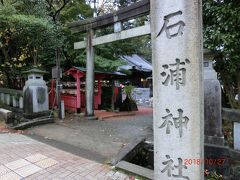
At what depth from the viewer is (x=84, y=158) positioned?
5.91 meters

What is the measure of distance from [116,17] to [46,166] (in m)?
7.04

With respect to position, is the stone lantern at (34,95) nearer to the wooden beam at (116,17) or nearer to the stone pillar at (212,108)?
the wooden beam at (116,17)

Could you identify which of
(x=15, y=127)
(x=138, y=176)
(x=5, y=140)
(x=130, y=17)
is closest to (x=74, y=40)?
(x=130, y=17)

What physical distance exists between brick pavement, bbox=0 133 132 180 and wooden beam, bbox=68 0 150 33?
585 cm

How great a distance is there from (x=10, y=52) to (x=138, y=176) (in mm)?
10110

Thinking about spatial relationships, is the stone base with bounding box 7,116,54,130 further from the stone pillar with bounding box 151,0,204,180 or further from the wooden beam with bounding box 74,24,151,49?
the stone pillar with bounding box 151,0,204,180

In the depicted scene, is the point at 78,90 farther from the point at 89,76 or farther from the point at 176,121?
the point at 176,121

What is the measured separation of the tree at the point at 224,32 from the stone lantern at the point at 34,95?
6433 millimetres

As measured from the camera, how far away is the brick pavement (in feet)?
15.9

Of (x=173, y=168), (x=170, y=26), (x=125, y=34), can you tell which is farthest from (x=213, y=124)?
(x=125, y=34)

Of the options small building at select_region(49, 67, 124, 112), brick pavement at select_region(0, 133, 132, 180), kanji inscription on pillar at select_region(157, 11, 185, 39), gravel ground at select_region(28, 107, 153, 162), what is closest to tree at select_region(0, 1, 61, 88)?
small building at select_region(49, 67, 124, 112)

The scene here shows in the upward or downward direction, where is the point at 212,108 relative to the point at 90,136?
upward

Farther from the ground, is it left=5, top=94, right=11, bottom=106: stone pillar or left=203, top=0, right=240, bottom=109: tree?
left=203, top=0, right=240, bottom=109: tree

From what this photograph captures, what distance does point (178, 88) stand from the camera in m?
3.67
